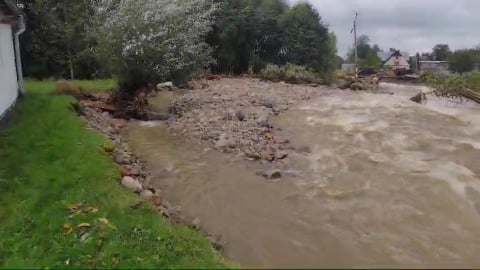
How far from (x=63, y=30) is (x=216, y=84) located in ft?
21.0

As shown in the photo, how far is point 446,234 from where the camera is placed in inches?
236

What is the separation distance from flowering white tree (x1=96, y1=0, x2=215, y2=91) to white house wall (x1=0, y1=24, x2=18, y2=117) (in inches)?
111

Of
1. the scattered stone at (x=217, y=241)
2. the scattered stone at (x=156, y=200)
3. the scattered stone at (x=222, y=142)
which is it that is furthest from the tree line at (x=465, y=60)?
the scattered stone at (x=217, y=241)

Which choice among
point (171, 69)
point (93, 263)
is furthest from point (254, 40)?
point (93, 263)

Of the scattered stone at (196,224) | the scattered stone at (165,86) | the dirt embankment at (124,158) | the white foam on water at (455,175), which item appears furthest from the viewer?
the scattered stone at (165,86)

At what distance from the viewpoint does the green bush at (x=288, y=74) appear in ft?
79.0

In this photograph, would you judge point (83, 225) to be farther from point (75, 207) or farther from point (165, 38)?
point (165, 38)

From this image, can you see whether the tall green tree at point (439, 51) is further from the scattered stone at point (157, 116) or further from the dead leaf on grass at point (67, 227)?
the dead leaf on grass at point (67, 227)

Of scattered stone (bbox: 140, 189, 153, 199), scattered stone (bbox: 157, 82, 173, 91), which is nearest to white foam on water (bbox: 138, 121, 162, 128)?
scattered stone (bbox: 157, 82, 173, 91)

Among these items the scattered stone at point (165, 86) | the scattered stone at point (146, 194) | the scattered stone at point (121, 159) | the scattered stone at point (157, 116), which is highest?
the scattered stone at point (165, 86)

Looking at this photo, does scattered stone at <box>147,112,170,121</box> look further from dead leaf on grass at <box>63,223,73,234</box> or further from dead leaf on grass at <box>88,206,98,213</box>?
dead leaf on grass at <box>63,223,73,234</box>

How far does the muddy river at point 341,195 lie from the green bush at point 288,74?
1165cm

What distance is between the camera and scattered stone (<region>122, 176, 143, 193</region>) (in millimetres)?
6613

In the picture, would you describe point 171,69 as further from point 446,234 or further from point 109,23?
point 446,234
